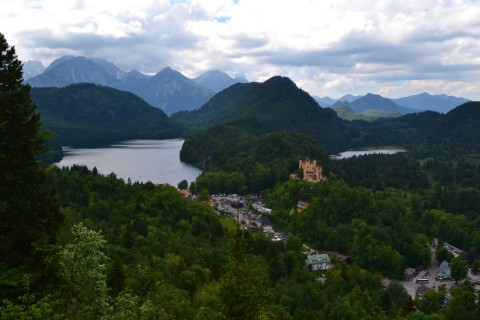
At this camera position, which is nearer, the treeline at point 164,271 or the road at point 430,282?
the treeline at point 164,271

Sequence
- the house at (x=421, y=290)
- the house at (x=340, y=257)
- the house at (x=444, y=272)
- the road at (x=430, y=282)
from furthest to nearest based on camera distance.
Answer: the house at (x=340, y=257)
the house at (x=444, y=272)
the road at (x=430, y=282)
the house at (x=421, y=290)

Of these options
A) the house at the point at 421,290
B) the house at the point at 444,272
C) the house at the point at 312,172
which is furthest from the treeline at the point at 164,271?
the house at the point at 312,172

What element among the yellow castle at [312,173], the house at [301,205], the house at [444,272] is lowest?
the house at [444,272]

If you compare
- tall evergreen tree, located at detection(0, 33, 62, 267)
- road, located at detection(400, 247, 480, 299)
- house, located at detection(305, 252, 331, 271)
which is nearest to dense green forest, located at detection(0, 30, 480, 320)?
tall evergreen tree, located at detection(0, 33, 62, 267)

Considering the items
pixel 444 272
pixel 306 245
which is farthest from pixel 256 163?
pixel 444 272

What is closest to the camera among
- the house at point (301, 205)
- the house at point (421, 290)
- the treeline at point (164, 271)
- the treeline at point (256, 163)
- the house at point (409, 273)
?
A: the treeline at point (164, 271)

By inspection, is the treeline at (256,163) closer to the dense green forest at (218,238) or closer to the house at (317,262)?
the dense green forest at (218,238)

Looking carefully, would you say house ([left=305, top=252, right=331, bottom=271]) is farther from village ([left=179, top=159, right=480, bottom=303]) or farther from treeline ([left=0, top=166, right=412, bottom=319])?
treeline ([left=0, top=166, right=412, bottom=319])
